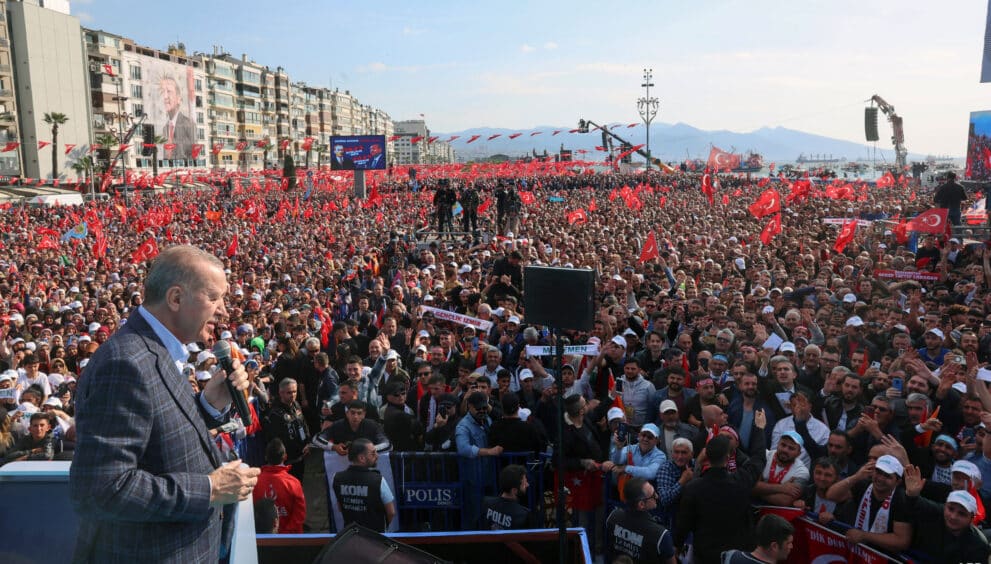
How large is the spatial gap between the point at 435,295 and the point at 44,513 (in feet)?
34.2

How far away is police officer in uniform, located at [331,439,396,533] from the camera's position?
520cm

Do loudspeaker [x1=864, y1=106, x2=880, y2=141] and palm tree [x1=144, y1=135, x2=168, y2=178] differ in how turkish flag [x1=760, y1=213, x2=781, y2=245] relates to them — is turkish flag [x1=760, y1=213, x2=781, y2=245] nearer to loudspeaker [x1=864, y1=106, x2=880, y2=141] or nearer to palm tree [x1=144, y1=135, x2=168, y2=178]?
loudspeaker [x1=864, y1=106, x2=880, y2=141]

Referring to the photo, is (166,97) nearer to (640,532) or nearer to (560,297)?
(560,297)

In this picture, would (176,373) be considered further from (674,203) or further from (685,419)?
(674,203)

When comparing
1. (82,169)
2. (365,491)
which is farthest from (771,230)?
(82,169)

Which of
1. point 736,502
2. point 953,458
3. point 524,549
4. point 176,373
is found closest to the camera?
point 176,373

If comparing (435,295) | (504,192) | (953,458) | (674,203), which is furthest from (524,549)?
(674,203)

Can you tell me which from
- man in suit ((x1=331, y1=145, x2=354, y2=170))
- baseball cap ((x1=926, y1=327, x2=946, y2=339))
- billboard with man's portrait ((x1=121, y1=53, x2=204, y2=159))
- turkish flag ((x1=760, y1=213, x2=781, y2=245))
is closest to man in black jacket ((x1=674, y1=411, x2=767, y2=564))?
baseball cap ((x1=926, y1=327, x2=946, y2=339))

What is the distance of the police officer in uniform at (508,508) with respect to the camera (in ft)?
15.7

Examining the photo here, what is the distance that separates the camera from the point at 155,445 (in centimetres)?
203

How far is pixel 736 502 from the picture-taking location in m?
4.62

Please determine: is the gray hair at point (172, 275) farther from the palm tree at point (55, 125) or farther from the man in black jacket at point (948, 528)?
the palm tree at point (55, 125)

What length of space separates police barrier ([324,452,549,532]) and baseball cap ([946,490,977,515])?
2969 mm

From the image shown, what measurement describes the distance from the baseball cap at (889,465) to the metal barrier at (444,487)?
8.49 feet
